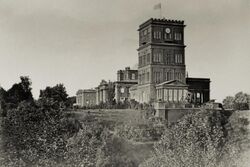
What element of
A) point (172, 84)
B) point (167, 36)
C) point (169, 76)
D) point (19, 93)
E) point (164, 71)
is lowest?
point (19, 93)

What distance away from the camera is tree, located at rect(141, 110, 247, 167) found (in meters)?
11.2

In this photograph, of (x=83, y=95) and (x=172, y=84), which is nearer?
(x=83, y=95)

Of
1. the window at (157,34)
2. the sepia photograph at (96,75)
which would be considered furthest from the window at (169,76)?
the sepia photograph at (96,75)

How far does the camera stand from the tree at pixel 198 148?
11.2 m

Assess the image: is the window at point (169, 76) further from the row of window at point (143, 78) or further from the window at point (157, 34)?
the window at point (157, 34)

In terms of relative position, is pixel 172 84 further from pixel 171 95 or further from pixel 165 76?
pixel 165 76

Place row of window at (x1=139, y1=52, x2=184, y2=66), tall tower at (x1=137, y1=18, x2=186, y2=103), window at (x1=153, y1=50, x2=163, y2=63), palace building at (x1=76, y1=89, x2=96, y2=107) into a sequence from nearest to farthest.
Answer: palace building at (x1=76, y1=89, x2=96, y2=107) → tall tower at (x1=137, y1=18, x2=186, y2=103) → row of window at (x1=139, y1=52, x2=184, y2=66) → window at (x1=153, y1=50, x2=163, y2=63)

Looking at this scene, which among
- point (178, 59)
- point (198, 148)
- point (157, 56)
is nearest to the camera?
point (198, 148)

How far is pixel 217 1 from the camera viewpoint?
10.5 meters

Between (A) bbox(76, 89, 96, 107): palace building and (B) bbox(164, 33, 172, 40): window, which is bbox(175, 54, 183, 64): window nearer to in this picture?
(B) bbox(164, 33, 172, 40): window

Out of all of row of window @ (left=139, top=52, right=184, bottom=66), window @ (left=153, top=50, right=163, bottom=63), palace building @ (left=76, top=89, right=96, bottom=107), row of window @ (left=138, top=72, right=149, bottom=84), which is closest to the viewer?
palace building @ (left=76, top=89, right=96, bottom=107)

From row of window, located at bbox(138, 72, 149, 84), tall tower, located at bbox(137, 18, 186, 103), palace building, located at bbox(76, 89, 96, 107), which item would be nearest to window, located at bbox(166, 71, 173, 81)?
tall tower, located at bbox(137, 18, 186, 103)

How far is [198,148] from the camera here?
12.1 meters

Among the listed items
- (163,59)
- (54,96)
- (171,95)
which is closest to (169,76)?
(163,59)
